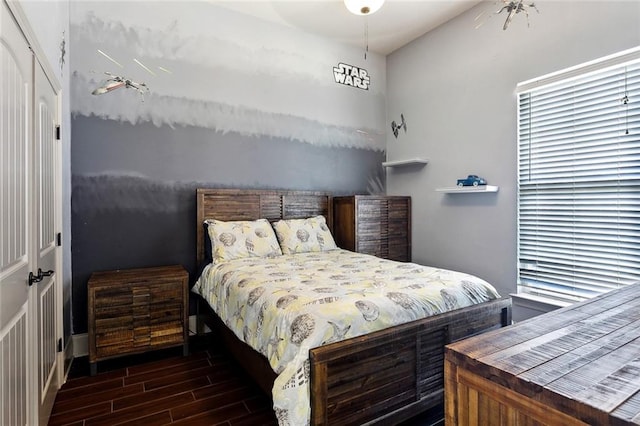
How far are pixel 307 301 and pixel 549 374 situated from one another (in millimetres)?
1189

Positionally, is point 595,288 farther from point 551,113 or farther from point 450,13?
point 450,13

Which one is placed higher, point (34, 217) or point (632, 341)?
point (34, 217)

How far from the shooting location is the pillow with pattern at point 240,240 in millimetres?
3035

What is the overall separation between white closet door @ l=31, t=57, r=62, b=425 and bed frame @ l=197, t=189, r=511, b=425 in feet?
3.51

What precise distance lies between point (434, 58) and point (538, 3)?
117cm

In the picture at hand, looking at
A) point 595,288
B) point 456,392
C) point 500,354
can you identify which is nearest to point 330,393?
point 456,392

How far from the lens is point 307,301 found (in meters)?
1.80

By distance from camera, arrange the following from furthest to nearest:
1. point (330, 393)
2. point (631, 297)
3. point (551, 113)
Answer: point (551, 113), point (330, 393), point (631, 297)

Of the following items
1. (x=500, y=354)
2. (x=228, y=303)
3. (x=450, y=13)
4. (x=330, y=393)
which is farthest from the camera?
(x=450, y=13)

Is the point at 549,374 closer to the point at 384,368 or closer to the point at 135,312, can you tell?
the point at 384,368

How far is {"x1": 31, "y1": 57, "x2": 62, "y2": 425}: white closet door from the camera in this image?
1.73 m

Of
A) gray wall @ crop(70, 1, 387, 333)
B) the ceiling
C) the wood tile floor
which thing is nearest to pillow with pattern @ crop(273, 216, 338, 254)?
gray wall @ crop(70, 1, 387, 333)

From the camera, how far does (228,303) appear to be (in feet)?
7.76

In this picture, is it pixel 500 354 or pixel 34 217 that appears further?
pixel 34 217
